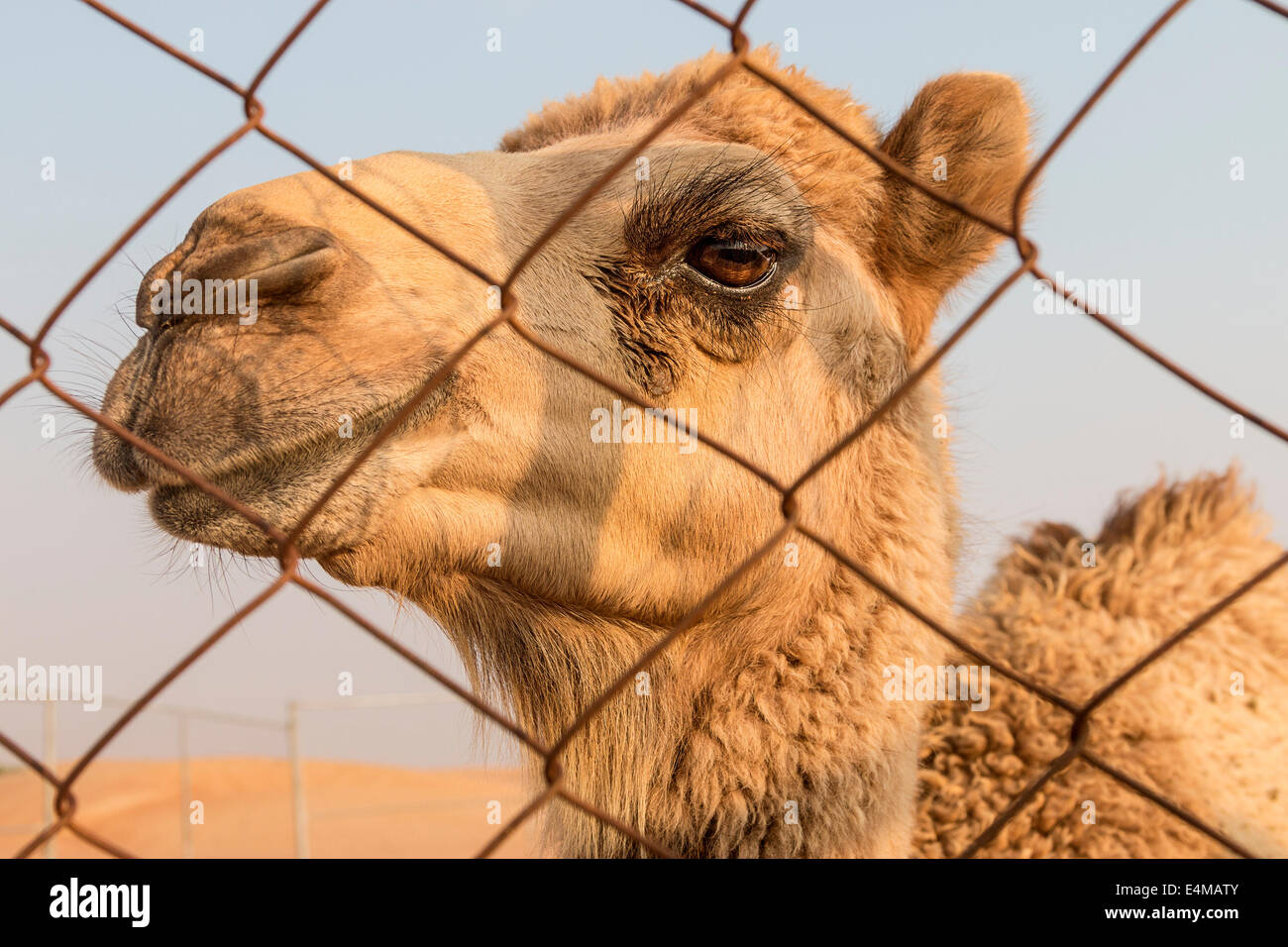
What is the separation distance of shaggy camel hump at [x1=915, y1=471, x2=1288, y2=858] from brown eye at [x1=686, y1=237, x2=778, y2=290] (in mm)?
1712

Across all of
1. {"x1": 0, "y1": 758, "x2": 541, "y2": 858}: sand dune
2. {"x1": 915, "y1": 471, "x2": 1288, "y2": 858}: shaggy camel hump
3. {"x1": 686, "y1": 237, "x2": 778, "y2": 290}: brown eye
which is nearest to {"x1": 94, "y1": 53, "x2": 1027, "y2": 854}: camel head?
{"x1": 686, "y1": 237, "x2": 778, "y2": 290}: brown eye

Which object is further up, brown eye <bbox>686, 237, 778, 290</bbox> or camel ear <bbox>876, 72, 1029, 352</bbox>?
camel ear <bbox>876, 72, 1029, 352</bbox>

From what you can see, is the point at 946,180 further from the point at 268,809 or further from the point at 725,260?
the point at 268,809

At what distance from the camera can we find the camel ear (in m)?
2.79

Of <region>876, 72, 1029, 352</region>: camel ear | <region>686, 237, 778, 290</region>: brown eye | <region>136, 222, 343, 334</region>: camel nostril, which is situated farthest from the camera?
<region>876, 72, 1029, 352</region>: camel ear

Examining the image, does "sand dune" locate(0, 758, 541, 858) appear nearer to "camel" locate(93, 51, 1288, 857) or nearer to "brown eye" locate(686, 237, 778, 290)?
"camel" locate(93, 51, 1288, 857)

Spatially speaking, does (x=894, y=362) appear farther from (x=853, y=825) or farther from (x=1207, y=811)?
(x=1207, y=811)

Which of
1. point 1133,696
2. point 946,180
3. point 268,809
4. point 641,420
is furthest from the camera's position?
point 268,809

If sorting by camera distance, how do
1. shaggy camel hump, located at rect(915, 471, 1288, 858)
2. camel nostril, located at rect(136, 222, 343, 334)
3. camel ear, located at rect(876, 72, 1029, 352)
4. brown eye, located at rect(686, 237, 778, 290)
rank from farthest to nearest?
shaggy camel hump, located at rect(915, 471, 1288, 858) → camel ear, located at rect(876, 72, 1029, 352) → brown eye, located at rect(686, 237, 778, 290) → camel nostril, located at rect(136, 222, 343, 334)

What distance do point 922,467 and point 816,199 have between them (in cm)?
73

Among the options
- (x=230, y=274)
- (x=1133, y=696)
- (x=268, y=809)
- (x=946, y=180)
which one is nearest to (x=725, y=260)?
(x=946, y=180)

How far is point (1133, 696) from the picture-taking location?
13.0 ft

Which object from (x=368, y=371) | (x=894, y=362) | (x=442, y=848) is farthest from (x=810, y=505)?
(x=442, y=848)

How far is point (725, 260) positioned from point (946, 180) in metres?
0.68
